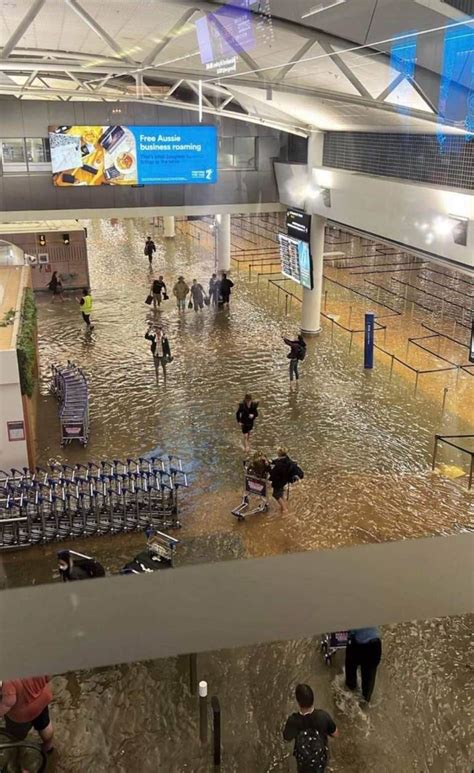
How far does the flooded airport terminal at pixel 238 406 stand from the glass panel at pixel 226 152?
0.04 meters

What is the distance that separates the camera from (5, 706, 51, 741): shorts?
3725mm

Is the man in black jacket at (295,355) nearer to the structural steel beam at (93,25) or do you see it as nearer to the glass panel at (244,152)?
the glass panel at (244,152)

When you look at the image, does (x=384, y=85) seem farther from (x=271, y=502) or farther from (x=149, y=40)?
(x=271, y=502)

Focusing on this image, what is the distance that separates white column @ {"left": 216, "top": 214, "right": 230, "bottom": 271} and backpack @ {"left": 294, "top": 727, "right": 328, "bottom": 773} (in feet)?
47.6

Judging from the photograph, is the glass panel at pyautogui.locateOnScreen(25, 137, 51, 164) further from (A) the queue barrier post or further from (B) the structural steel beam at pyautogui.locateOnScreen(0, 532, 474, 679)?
(B) the structural steel beam at pyautogui.locateOnScreen(0, 532, 474, 679)

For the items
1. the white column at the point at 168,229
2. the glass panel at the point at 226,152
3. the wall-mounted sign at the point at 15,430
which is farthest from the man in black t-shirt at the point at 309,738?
the white column at the point at 168,229

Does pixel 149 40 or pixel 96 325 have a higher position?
pixel 149 40

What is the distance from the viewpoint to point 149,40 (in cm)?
624

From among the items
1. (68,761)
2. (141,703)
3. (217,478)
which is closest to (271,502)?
(217,478)

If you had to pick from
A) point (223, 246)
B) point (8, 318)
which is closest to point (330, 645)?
point (8, 318)

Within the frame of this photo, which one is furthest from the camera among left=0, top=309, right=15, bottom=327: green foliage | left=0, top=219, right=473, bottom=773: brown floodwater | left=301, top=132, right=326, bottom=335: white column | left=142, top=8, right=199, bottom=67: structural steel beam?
left=301, top=132, right=326, bottom=335: white column

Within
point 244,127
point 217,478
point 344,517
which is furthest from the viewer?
point 244,127

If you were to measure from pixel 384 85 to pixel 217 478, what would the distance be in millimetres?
4479

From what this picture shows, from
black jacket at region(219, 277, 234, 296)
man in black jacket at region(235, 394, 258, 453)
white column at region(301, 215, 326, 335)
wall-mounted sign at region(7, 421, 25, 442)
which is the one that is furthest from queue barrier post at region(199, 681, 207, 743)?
black jacket at region(219, 277, 234, 296)
